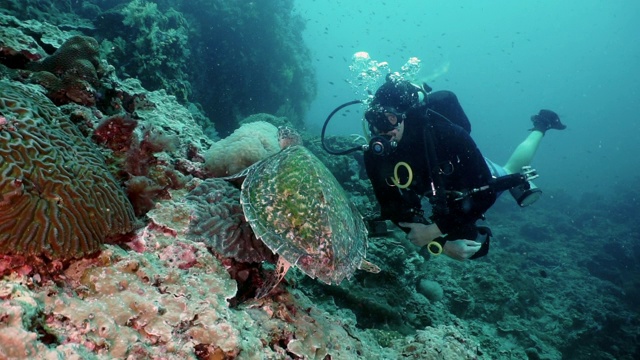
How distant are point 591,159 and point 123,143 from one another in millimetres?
91626

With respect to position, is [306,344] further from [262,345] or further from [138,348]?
[138,348]

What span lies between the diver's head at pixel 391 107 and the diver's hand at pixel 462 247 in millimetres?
1834

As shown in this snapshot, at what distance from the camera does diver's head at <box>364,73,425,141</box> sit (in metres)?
4.93

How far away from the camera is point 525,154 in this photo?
7.95 m

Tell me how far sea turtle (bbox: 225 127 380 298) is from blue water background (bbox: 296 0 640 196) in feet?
328

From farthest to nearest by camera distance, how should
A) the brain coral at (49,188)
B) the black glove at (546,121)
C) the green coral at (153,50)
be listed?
Result: the green coral at (153,50) < the black glove at (546,121) < the brain coral at (49,188)

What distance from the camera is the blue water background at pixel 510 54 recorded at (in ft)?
357

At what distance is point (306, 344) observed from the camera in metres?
2.51

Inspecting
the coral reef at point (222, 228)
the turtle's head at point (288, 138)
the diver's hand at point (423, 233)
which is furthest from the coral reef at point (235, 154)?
the diver's hand at point (423, 233)

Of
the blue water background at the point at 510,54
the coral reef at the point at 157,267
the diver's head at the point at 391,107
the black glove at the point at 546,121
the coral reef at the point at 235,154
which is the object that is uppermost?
the blue water background at the point at 510,54

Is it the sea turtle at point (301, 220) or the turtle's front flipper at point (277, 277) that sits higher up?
the sea turtle at point (301, 220)

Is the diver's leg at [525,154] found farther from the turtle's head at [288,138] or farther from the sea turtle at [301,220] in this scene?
the sea turtle at [301,220]

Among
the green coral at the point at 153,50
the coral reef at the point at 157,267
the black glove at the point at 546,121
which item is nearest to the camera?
the coral reef at the point at 157,267

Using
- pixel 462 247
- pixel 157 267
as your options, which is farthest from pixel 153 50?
pixel 462 247
